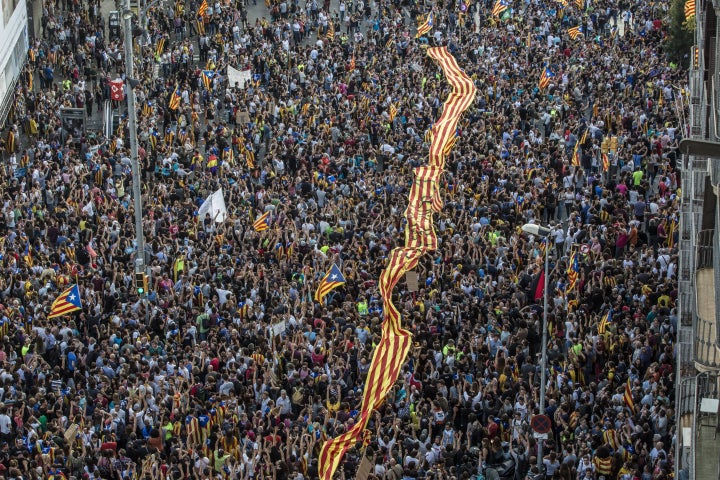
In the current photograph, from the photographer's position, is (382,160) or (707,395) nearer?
(707,395)

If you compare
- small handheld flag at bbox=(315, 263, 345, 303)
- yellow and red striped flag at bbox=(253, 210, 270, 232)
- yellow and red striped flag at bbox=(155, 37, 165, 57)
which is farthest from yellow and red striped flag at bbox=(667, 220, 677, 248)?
yellow and red striped flag at bbox=(155, 37, 165, 57)

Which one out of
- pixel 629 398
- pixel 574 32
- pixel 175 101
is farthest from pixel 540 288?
pixel 574 32

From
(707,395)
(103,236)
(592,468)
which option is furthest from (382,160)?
(707,395)

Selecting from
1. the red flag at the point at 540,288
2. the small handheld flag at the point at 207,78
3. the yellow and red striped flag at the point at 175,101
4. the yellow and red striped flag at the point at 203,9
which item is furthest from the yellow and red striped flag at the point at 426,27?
the red flag at the point at 540,288

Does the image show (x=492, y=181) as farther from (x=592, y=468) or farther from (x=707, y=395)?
(x=707, y=395)

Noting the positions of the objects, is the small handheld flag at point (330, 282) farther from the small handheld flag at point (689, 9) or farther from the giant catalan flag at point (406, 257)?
the small handheld flag at point (689, 9)

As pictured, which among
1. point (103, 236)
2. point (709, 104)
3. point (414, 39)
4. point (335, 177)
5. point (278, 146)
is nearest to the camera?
point (709, 104)

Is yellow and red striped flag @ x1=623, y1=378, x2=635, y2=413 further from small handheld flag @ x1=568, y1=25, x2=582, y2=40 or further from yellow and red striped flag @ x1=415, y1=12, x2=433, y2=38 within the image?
yellow and red striped flag @ x1=415, y1=12, x2=433, y2=38
